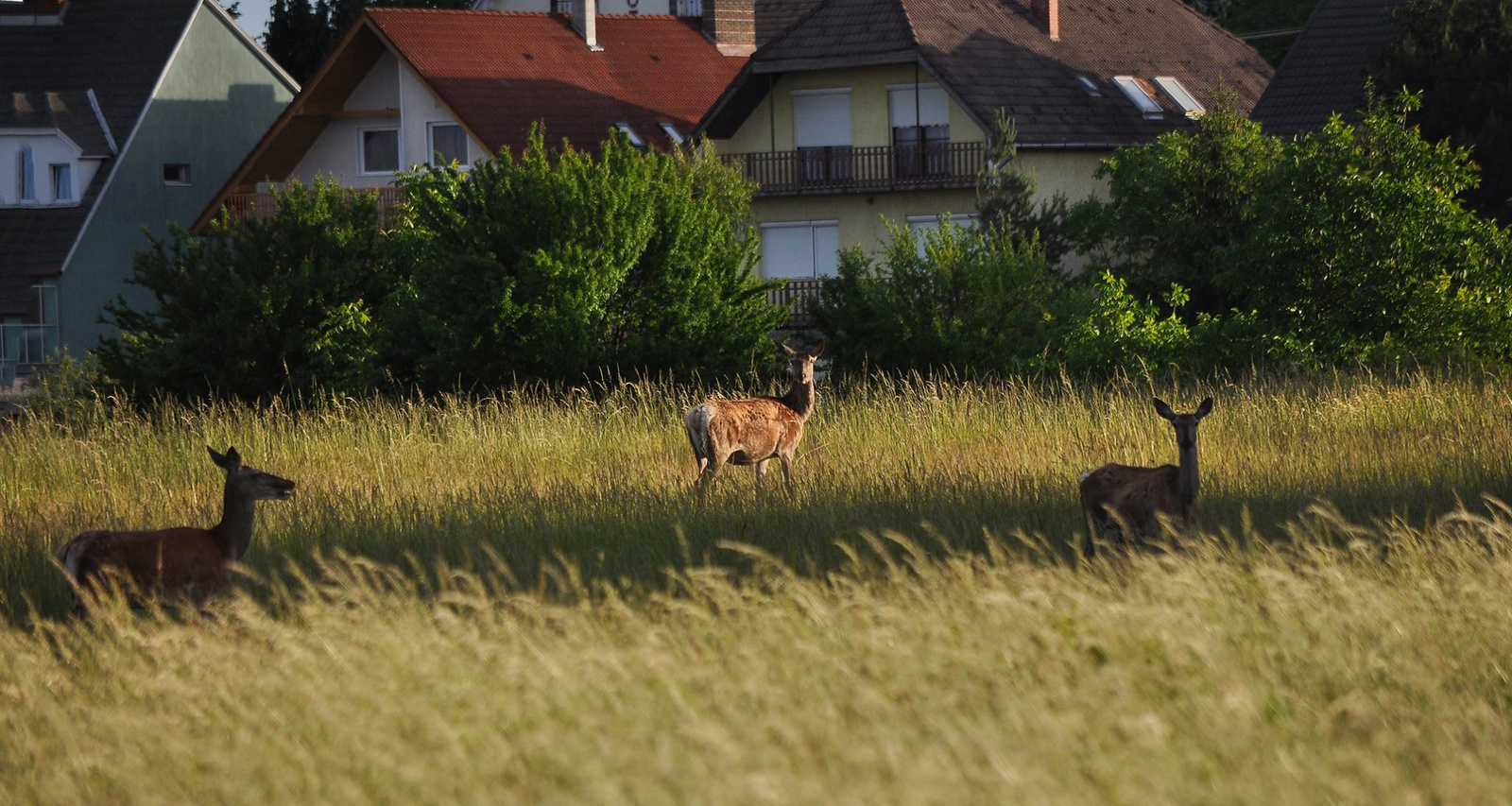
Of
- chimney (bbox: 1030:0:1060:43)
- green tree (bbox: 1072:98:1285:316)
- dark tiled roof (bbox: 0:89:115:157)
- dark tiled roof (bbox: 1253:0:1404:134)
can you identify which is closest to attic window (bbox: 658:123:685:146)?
chimney (bbox: 1030:0:1060:43)

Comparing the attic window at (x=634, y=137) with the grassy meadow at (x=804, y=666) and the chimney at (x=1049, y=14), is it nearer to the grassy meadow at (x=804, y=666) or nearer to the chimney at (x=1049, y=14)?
the chimney at (x=1049, y=14)

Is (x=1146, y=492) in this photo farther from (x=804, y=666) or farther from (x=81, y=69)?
(x=81, y=69)

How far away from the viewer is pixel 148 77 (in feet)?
160

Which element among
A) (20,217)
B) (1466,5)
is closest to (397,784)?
(1466,5)

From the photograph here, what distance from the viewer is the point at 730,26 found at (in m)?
50.7

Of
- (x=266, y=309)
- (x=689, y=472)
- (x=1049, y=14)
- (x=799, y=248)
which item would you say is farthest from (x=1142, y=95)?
(x=689, y=472)

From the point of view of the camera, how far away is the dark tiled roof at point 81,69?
155 feet

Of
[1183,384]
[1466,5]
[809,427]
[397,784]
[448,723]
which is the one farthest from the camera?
[1466,5]

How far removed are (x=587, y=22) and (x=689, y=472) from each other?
31915mm

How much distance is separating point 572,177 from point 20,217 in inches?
1094

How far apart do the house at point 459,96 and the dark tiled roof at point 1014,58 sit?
133 inches

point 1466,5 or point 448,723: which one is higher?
point 1466,5

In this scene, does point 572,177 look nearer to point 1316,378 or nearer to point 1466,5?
point 1316,378

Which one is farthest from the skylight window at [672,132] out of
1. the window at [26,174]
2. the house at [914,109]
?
the window at [26,174]
